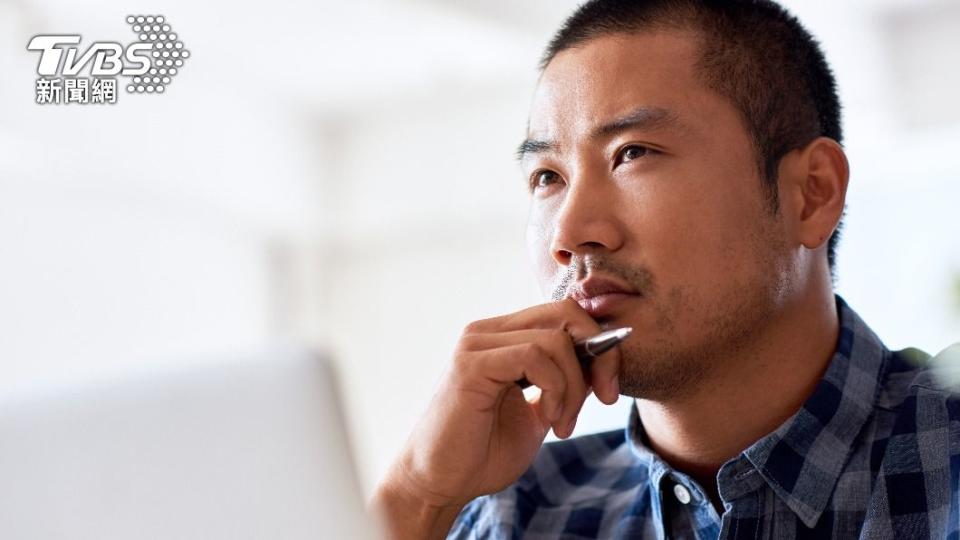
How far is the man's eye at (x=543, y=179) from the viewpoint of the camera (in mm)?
1220

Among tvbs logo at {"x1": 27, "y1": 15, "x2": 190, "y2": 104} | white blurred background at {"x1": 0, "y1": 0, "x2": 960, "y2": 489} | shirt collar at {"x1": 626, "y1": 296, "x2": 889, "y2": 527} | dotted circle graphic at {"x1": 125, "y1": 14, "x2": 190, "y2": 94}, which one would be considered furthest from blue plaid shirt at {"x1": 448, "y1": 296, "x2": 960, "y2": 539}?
dotted circle graphic at {"x1": 125, "y1": 14, "x2": 190, "y2": 94}

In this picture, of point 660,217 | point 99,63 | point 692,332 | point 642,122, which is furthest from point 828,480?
point 99,63

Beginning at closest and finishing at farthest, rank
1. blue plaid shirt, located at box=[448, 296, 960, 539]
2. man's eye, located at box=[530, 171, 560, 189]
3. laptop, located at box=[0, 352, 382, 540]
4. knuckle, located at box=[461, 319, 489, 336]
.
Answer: laptop, located at box=[0, 352, 382, 540] → blue plaid shirt, located at box=[448, 296, 960, 539] → knuckle, located at box=[461, 319, 489, 336] → man's eye, located at box=[530, 171, 560, 189]

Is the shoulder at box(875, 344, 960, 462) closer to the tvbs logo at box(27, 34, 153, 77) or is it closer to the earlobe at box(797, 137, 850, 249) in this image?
the earlobe at box(797, 137, 850, 249)

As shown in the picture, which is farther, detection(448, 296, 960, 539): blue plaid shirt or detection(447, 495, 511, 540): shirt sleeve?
detection(447, 495, 511, 540): shirt sleeve

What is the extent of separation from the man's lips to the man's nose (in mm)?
34

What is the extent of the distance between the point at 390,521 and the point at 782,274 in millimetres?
498

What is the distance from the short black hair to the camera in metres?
1.19

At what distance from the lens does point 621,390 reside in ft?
3.79

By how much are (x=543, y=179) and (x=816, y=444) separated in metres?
0.41

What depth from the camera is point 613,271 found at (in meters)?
1.11

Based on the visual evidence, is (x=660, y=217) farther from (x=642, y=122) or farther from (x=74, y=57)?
(x=74, y=57)

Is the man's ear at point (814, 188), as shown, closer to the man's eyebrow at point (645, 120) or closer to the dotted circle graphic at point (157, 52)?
the man's eyebrow at point (645, 120)

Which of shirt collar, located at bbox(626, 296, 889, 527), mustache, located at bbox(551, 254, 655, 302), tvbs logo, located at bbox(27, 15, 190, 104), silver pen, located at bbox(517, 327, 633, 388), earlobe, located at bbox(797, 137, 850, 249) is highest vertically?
tvbs logo, located at bbox(27, 15, 190, 104)
